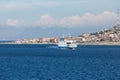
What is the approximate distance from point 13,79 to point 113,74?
61.3ft

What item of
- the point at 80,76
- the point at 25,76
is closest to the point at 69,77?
the point at 80,76

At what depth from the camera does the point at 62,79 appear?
80.1m

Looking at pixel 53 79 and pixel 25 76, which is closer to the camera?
pixel 53 79

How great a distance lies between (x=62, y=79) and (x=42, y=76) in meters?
6.51

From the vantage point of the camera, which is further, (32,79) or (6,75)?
(6,75)

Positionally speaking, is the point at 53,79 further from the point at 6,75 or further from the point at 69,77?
the point at 6,75

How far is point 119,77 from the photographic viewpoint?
81688 mm

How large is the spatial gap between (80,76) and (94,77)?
2.86 meters

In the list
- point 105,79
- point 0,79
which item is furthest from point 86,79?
point 0,79

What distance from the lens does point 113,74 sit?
87875mm

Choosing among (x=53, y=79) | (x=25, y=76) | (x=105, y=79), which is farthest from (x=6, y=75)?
(x=105, y=79)

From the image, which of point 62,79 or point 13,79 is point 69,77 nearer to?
point 62,79

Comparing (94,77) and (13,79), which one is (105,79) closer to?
(94,77)

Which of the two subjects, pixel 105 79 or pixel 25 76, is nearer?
pixel 105 79
